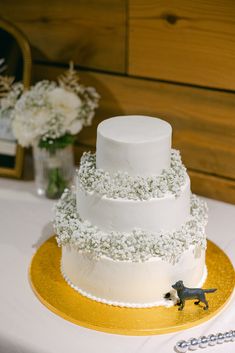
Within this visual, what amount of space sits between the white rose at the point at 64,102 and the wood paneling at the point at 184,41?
223 mm

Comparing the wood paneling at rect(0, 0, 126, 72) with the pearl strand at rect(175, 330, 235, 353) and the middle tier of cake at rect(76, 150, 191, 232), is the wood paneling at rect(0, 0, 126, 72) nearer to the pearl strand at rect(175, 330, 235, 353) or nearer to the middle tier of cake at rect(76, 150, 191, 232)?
the middle tier of cake at rect(76, 150, 191, 232)

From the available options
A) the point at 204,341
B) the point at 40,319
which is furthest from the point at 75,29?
the point at 204,341

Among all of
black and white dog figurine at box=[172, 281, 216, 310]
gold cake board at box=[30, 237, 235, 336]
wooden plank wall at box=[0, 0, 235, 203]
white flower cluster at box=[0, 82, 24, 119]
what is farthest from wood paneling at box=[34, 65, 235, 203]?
black and white dog figurine at box=[172, 281, 216, 310]

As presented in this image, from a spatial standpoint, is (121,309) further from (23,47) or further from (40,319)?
(23,47)

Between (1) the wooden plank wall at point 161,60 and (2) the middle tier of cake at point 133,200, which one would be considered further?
(1) the wooden plank wall at point 161,60

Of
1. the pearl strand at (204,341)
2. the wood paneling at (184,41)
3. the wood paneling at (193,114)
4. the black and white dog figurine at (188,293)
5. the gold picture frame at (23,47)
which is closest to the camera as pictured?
the pearl strand at (204,341)

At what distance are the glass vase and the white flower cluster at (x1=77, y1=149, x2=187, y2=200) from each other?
1.61 feet

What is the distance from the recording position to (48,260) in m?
1.41

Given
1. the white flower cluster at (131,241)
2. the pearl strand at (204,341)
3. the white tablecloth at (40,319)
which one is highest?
the white flower cluster at (131,241)

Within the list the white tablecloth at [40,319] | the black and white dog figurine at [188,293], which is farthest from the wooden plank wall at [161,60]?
the black and white dog figurine at [188,293]

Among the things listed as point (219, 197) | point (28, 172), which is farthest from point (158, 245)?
point (28, 172)

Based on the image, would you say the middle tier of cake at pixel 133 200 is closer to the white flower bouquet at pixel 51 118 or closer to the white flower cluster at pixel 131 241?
the white flower cluster at pixel 131 241

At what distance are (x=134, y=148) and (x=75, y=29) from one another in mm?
776

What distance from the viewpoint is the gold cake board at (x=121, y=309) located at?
3.82 feet
